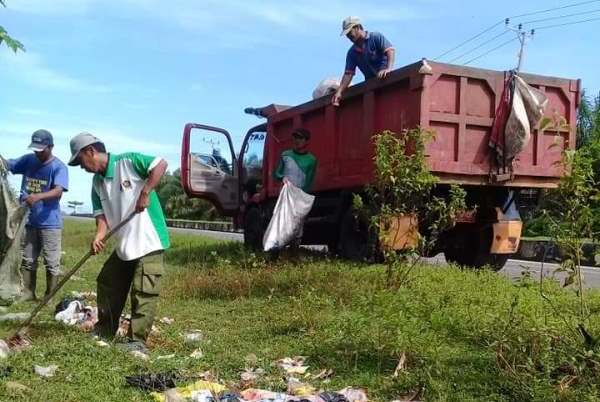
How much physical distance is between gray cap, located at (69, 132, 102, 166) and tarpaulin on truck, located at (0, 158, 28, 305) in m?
1.34

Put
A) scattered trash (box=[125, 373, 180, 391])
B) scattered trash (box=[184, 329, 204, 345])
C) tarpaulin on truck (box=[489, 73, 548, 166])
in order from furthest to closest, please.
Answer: tarpaulin on truck (box=[489, 73, 548, 166]) < scattered trash (box=[184, 329, 204, 345]) < scattered trash (box=[125, 373, 180, 391])

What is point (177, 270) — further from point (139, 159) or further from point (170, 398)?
point (170, 398)

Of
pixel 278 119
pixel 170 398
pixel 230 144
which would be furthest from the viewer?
pixel 230 144

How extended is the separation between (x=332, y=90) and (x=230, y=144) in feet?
10.1

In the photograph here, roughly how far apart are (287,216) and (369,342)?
159 inches

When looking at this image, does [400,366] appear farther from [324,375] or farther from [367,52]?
[367,52]

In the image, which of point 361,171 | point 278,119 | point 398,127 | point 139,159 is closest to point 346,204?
point 361,171

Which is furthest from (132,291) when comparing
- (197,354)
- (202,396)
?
(202,396)

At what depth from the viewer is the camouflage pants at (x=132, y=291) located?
5.24 m

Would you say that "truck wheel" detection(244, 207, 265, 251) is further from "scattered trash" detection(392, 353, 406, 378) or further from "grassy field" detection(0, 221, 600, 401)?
"scattered trash" detection(392, 353, 406, 378)

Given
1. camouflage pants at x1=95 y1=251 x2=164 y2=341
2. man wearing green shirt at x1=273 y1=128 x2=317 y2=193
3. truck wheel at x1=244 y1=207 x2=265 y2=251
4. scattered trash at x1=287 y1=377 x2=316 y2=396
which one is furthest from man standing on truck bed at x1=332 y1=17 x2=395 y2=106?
scattered trash at x1=287 y1=377 x2=316 y2=396

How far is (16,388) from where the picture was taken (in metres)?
3.92

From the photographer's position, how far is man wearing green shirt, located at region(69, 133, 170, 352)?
5250mm

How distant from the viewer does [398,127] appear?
8016 millimetres
